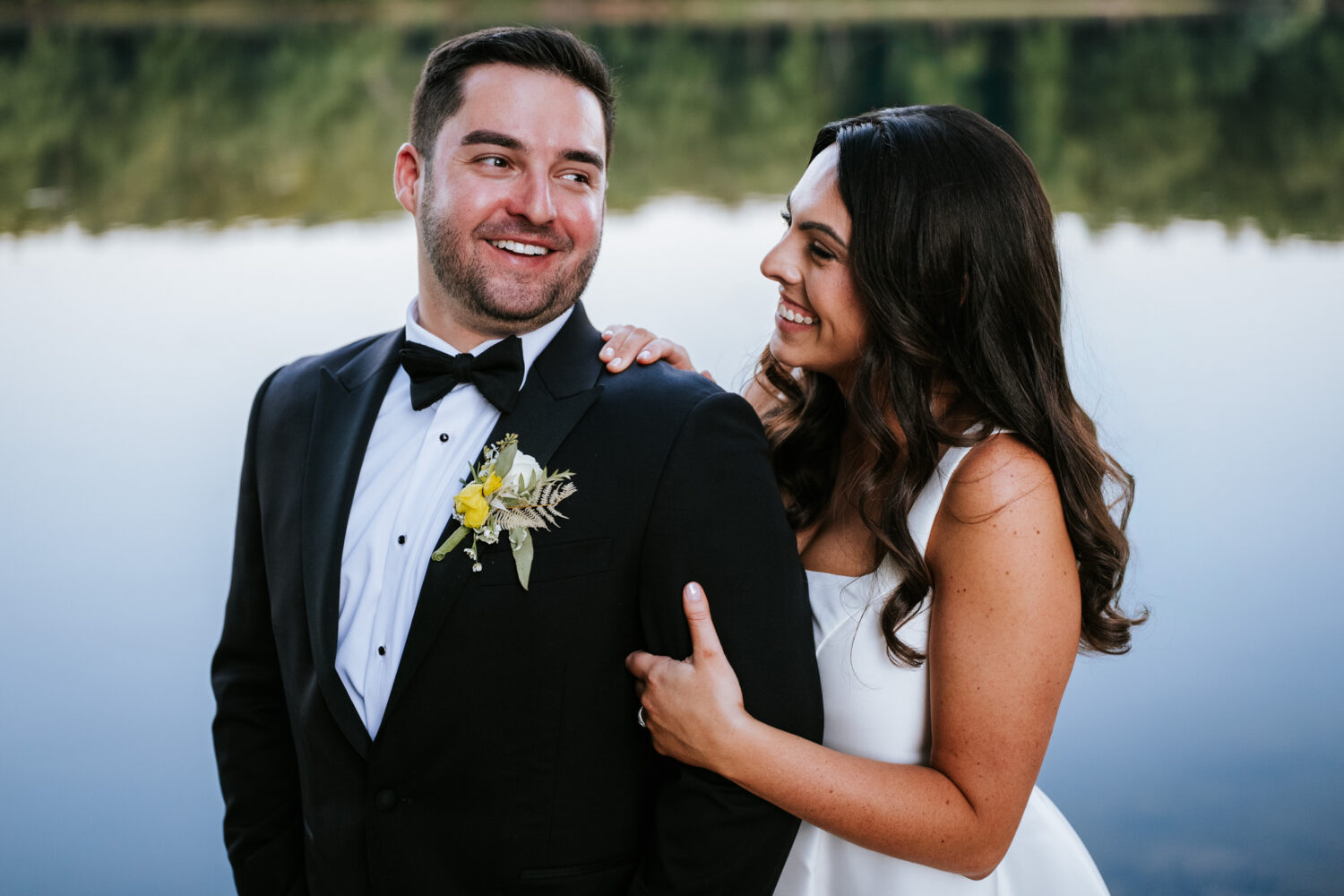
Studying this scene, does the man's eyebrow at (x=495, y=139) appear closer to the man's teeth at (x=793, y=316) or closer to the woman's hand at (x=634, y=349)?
the woman's hand at (x=634, y=349)

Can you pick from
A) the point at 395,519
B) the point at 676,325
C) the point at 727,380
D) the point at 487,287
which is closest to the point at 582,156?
the point at 487,287

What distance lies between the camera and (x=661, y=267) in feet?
33.3

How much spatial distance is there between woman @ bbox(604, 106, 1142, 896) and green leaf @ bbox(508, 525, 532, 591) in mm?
226

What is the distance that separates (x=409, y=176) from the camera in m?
2.07

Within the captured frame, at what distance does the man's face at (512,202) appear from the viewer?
187 cm

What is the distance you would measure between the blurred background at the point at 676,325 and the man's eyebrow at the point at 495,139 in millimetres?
1748

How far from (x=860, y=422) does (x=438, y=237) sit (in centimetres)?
80

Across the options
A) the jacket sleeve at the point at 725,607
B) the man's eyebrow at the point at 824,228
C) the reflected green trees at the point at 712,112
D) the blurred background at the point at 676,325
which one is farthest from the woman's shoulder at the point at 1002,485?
the reflected green trees at the point at 712,112

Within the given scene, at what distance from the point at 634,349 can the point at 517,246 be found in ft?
0.83

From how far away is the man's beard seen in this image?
1.88 metres

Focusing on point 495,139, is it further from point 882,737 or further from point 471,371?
point 882,737

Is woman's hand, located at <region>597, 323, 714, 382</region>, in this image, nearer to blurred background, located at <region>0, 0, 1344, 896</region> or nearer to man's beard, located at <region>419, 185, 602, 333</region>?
man's beard, located at <region>419, 185, 602, 333</region>

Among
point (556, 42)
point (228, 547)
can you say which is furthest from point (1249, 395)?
point (556, 42)

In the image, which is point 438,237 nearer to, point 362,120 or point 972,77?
point 362,120
